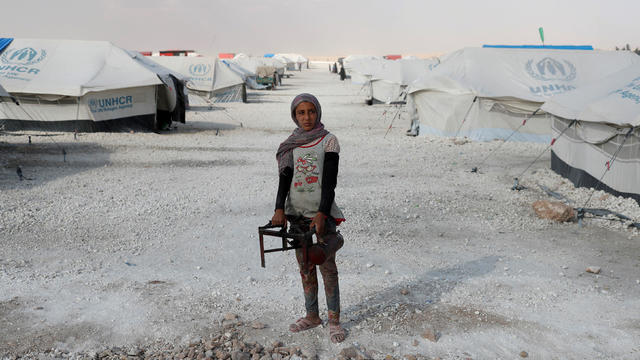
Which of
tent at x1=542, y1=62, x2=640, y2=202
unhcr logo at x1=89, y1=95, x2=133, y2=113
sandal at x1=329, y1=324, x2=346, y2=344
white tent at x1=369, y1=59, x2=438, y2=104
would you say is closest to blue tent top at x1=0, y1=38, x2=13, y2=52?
unhcr logo at x1=89, y1=95, x2=133, y2=113

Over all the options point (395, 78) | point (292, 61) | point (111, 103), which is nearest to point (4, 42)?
point (111, 103)

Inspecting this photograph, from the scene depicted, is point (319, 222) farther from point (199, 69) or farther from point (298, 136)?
point (199, 69)

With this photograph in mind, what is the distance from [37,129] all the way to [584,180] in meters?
14.5

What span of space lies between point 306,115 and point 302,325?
1691 millimetres

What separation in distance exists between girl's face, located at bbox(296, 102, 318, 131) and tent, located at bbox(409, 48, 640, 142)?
39.5 ft

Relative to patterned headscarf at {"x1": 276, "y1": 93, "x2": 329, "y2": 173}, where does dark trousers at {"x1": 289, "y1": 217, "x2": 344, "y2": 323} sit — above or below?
below

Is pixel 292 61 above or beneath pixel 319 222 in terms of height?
above

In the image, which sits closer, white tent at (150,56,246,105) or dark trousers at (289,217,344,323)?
dark trousers at (289,217,344,323)

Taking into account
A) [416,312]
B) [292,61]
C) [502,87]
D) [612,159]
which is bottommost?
[416,312]

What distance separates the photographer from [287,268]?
522cm

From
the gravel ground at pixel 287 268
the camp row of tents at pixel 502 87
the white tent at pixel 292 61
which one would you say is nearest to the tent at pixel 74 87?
the gravel ground at pixel 287 268

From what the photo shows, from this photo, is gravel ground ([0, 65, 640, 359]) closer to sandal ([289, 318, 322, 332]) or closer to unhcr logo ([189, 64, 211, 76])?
sandal ([289, 318, 322, 332])

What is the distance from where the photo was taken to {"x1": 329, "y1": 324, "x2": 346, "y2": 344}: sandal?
12.2 ft

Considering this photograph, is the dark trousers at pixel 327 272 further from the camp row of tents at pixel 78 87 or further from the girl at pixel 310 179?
the camp row of tents at pixel 78 87
